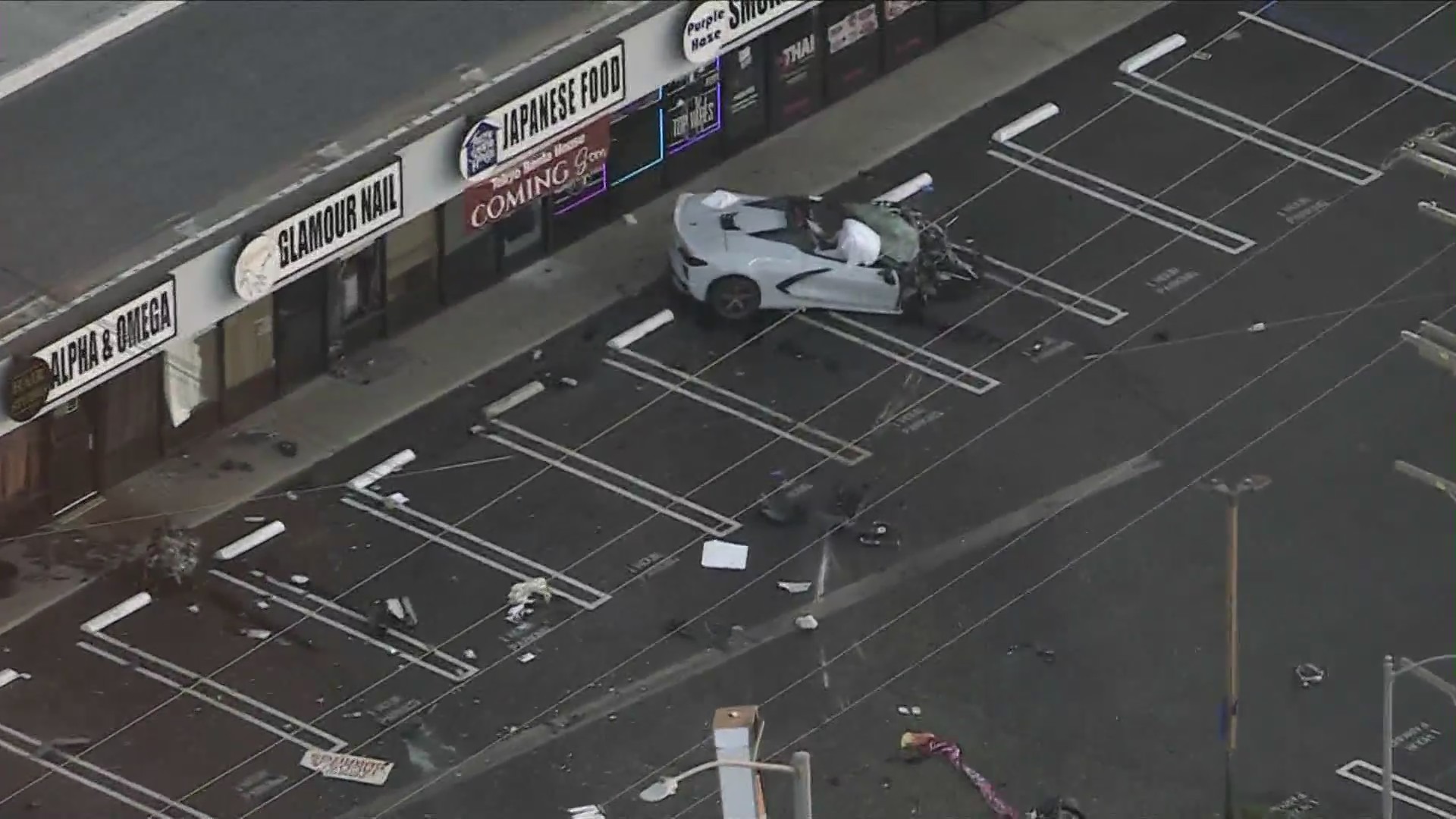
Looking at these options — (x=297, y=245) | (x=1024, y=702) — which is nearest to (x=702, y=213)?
(x=297, y=245)

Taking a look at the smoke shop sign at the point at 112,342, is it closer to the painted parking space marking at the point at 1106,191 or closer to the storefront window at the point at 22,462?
the storefront window at the point at 22,462

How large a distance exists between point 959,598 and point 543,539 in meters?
5.53

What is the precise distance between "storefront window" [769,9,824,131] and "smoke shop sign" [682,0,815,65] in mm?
1972

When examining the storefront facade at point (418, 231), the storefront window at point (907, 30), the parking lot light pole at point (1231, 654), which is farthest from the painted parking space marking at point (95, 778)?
the storefront window at point (907, 30)

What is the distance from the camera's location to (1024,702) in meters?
48.8

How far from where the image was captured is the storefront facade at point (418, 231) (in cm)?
5050

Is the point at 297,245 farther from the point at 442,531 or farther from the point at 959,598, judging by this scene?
the point at 959,598

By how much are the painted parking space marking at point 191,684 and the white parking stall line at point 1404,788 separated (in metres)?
12.3

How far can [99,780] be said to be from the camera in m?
47.4

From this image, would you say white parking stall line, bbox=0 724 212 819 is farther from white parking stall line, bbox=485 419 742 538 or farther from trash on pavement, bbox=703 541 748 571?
white parking stall line, bbox=485 419 742 538

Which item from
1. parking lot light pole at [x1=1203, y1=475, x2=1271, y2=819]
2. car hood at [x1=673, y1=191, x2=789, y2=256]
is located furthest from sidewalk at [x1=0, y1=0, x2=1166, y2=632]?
parking lot light pole at [x1=1203, y1=475, x2=1271, y2=819]

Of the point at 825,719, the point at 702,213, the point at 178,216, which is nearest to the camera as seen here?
the point at 825,719

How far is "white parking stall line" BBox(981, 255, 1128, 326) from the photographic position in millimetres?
56312

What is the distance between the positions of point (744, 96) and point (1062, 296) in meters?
6.33
